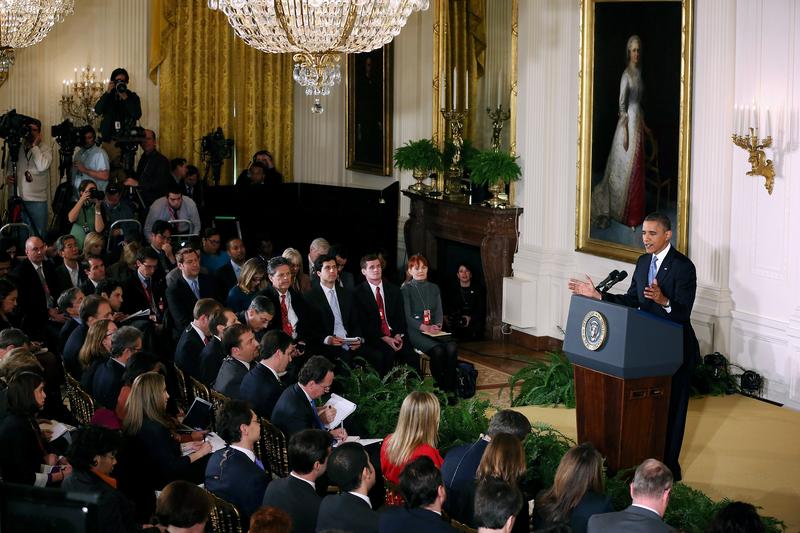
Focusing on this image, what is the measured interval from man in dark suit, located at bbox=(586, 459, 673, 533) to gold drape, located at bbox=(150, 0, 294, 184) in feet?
40.0

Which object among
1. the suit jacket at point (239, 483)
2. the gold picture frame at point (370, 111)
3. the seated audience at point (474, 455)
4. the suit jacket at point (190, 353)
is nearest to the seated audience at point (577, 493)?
the seated audience at point (474, 455)

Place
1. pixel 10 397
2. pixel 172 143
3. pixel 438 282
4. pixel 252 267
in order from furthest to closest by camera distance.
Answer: pixel 172 143 < pixel 438 282 < pixel 252 267 < pixel 10 397

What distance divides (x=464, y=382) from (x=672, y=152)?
2.68 m

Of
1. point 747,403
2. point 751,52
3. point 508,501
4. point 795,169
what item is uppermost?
point 751,52

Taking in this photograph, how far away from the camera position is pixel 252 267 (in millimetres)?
9750

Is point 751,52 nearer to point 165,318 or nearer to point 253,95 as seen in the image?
point 165,318

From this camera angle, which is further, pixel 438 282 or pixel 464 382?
pixel 438 282

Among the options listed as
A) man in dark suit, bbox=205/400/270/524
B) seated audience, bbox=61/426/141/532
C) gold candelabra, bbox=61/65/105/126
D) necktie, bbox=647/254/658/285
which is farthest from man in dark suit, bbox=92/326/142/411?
gold candelabra, bbox=61/65/105/126

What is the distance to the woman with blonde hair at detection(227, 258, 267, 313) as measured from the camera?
9664 millimetres

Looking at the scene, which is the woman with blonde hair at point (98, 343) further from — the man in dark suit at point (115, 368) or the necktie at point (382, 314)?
the necktie at point (382, 314)

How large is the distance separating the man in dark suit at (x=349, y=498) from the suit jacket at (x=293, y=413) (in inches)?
63.9

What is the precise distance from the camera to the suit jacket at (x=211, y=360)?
7906mm

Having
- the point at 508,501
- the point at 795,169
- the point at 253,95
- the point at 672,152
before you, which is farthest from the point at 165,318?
the point at 253,95

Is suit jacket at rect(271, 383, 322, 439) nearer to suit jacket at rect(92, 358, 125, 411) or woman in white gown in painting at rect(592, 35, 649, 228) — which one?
suit jacket at rect(92, 358, 125, 411)
